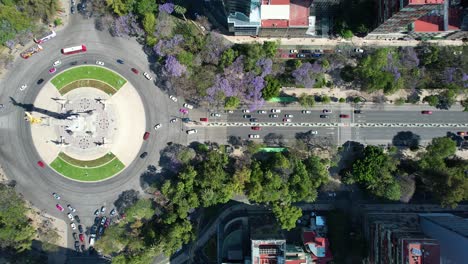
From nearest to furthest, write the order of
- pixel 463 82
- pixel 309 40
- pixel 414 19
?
pixel 414 19 → pixel 463 82 → pixel 309 40

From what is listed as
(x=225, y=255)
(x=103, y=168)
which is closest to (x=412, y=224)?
(x=225, y=255)

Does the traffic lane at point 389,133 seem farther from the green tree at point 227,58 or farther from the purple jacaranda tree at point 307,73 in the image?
the green tree at point 227,58

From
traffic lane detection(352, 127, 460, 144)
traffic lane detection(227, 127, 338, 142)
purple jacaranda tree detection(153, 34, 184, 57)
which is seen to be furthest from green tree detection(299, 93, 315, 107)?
purple jacaranda tree detection(153, 34, 184, 57)

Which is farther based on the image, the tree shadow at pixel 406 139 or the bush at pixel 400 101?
the tree shadow at pixel 406 139

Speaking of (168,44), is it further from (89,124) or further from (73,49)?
(89,124)

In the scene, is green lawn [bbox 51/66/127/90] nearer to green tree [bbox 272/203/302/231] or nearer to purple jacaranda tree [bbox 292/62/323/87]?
purple jacaranda tree [bbox 292/62/323/87]

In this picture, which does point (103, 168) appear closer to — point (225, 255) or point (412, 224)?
point (225, 255)

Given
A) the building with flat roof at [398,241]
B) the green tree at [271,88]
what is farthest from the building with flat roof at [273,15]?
the building with flat roof at [398,241]
